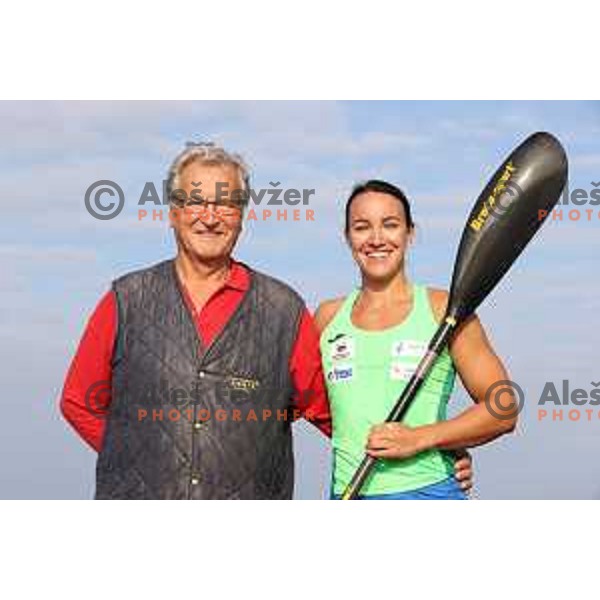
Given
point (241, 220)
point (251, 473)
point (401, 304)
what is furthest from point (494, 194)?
point (251, 473)

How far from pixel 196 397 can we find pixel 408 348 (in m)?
0.65

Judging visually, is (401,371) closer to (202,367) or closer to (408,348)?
(408,348)

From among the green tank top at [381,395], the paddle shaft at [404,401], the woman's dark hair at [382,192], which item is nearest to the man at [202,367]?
the green tank top at [381,395]

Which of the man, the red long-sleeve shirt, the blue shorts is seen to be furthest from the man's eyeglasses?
the blue shorts

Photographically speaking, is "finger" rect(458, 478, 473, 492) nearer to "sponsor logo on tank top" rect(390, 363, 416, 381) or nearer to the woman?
the woman

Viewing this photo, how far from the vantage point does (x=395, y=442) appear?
3406 millimetres

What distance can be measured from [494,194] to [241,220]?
2.72 ft

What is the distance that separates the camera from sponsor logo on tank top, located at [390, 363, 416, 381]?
3.46m

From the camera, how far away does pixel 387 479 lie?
3.46 meters

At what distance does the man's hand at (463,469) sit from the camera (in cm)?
350

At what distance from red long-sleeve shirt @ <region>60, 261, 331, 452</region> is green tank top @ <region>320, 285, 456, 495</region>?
0.09 metres

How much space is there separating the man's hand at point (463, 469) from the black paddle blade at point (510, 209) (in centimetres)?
51

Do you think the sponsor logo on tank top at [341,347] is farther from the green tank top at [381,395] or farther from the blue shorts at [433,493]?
the blue shorts at [433,493]

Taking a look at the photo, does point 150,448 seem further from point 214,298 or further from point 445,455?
point 445,455
